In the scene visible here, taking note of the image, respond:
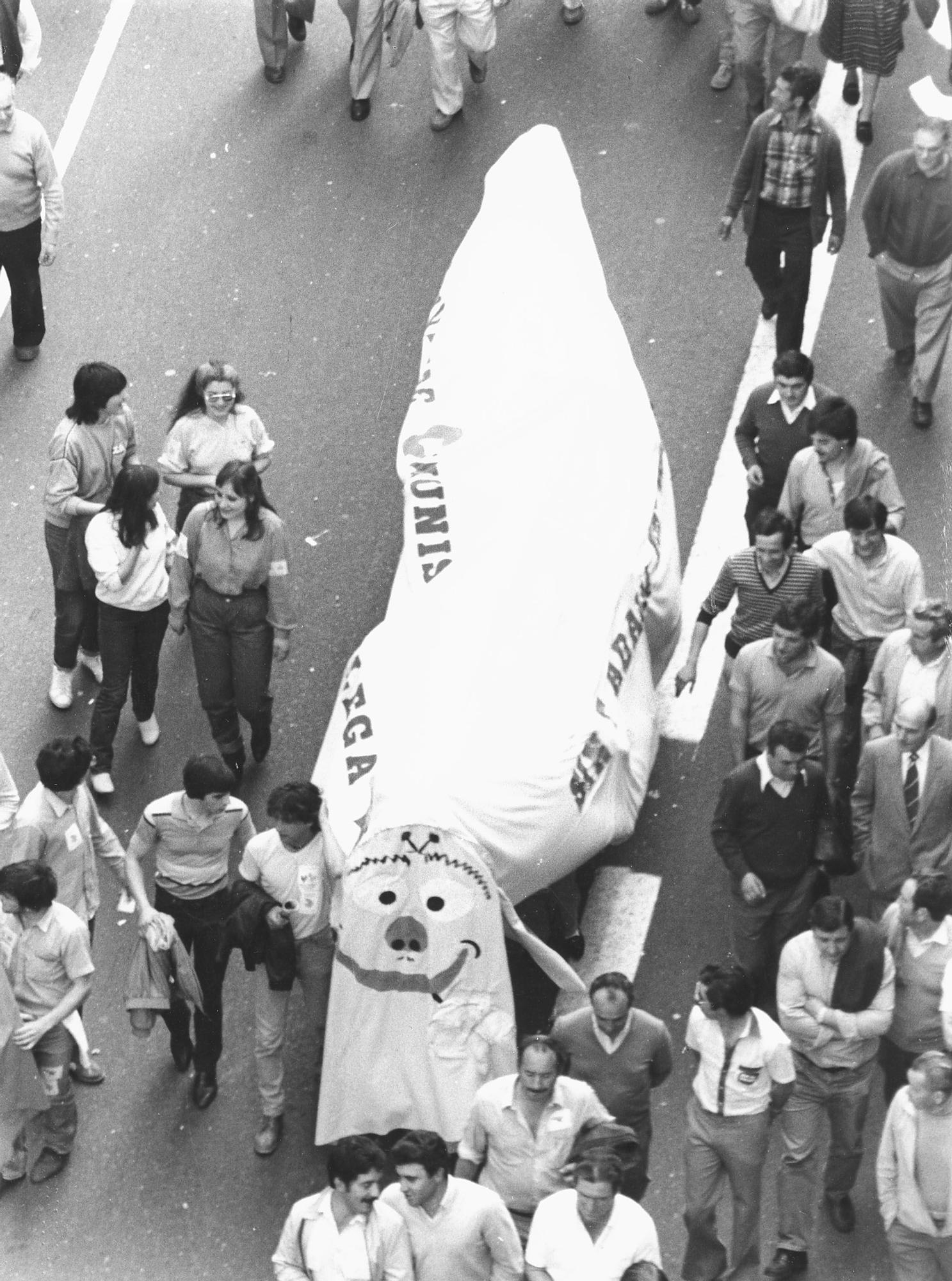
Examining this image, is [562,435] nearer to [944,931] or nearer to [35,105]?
[944,931]

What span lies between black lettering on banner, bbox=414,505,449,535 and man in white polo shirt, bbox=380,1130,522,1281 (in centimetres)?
369

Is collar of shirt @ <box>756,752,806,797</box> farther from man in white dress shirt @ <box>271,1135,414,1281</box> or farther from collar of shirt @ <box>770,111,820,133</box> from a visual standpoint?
collar of shirt @ <box>770,111,820,133</box>

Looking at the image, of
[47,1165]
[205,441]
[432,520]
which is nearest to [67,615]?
[205,441]

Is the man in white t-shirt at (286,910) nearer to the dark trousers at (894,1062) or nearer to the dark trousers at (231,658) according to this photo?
the dark trousers at (231,658)

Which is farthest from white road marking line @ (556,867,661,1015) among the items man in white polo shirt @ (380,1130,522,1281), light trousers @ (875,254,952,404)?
light trousers @ (875,254,952,404)

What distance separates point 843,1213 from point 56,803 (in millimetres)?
3535

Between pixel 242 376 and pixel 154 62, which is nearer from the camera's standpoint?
pixel 242 376

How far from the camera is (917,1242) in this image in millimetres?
11211

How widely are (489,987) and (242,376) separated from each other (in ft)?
17.1

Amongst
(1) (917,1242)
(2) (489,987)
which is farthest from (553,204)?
(1) (917,1242)

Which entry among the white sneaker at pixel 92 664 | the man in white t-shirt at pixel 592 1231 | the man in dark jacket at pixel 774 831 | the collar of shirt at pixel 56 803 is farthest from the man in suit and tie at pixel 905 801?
the white sneaker at pixel 92 664

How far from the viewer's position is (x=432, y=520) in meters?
13.5

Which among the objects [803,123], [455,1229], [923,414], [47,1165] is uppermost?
[803,123]

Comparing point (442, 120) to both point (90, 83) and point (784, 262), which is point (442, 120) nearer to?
point (90, 83)
